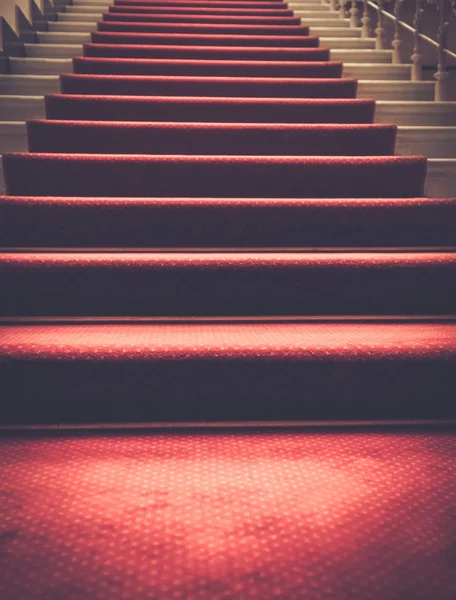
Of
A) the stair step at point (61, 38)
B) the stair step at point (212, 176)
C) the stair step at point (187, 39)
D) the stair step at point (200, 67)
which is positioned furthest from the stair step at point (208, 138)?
the stair step at point (61, 38)

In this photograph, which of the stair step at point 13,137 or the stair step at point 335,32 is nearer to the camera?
the stair step at point 13,137

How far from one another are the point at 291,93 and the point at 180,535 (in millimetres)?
2128

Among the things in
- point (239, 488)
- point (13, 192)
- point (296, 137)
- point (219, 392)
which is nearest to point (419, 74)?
point (296, 137)

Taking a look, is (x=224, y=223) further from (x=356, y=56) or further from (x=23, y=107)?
(x=356, y=56)

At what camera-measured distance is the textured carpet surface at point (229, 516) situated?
84 centimetres

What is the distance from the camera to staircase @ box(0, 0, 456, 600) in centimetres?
92

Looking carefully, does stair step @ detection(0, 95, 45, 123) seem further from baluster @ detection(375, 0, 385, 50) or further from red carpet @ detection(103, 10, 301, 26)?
baluster @ detection(375, 0, 385, 50)

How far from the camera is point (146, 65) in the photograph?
2.72 m

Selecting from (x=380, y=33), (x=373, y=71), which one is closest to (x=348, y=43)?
(x=380, y=33)

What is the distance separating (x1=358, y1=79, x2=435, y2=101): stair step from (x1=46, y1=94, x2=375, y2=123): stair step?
0.31 meters

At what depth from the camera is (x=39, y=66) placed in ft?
9.20

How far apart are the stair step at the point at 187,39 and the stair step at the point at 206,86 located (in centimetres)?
72

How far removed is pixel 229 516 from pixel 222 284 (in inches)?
27.1

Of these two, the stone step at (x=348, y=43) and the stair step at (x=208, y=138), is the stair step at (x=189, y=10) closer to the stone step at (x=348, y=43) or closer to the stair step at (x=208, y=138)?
the stone step at (x=348, y=43)
